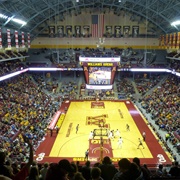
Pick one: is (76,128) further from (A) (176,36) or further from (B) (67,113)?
(A) (176,36)

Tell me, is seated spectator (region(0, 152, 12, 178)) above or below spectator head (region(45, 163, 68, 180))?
below

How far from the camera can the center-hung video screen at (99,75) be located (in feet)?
116

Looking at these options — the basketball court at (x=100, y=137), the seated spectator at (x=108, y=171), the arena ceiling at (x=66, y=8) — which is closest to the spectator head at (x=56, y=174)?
the seated spectator at (x=108, y=171)

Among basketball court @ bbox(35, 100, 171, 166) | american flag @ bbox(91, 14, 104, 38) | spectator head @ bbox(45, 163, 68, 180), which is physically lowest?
basketball court @ bbox(35, 100, 171, 166)

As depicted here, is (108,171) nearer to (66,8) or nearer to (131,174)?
(131,174)

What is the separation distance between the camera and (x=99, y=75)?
35.9 meters

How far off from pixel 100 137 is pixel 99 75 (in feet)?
43.6

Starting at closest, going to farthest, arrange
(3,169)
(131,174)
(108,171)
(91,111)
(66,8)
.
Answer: (131,174) → (3,169) → (108,171) → (91,111) → (66,8)

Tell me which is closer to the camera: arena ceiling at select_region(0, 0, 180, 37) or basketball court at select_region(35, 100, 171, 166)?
basketball court at select_region(35, 100, 171, 166)

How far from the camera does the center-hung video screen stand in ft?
116

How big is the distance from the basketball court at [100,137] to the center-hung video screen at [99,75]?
4.54 m

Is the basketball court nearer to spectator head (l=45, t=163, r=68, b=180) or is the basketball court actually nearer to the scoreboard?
the scoreboard

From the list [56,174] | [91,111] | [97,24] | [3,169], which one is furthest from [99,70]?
[56,174]

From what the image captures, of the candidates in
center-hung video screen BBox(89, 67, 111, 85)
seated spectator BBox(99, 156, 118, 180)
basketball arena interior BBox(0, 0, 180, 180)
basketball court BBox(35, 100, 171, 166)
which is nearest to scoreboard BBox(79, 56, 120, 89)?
center-hung video screen BBox(89, 67, 111, 85)
